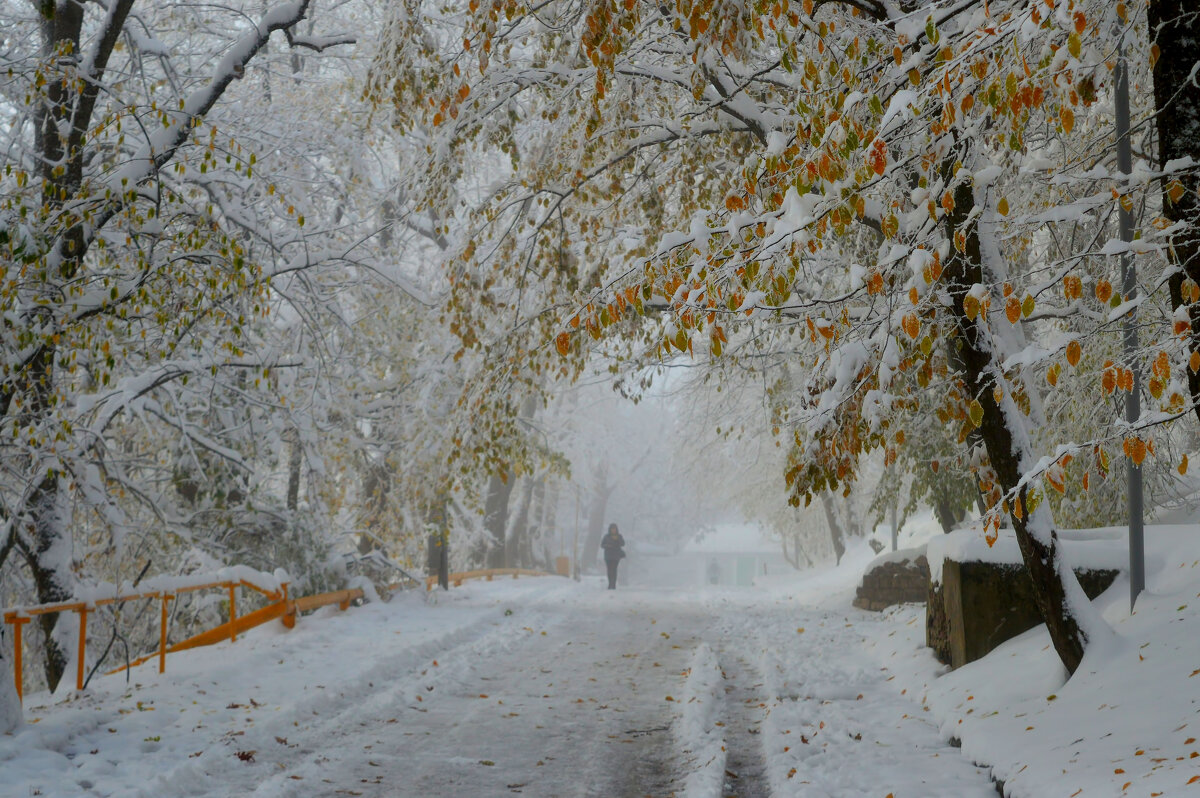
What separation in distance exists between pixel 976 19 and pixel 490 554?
29324 mm

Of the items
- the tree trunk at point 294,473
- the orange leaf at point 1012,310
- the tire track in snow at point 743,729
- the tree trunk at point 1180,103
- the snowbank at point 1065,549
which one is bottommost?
the tire track in snow at point 743,729

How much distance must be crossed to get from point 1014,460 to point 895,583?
10602 millimetres

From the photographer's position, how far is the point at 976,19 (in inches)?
168

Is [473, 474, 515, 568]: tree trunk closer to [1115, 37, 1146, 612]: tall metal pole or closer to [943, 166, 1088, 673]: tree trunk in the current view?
[1115, 37, 1146, 612]: tall metal pole

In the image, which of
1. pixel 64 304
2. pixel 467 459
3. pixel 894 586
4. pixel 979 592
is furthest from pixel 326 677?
pixel 894 586

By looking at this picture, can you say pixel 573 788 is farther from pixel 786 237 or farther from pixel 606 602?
pixel 606 602

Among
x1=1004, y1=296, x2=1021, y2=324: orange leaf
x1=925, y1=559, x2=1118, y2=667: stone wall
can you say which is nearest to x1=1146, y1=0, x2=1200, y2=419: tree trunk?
x1=1004, y1=296, x2=1021, y2=324: orange leaf

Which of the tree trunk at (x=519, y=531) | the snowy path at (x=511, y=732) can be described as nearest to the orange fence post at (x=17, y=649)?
the snowy path at (x=511, y=732)

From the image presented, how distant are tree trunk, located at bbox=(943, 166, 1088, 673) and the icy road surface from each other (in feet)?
4.06

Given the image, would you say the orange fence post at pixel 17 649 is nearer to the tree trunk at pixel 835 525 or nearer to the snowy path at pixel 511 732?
the snowy path at pixel 511 732

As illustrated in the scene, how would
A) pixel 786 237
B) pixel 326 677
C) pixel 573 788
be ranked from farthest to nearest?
pixel 326 677 < pixel 573 788 < pixel 786 237

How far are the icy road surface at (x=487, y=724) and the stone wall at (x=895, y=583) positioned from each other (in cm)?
375

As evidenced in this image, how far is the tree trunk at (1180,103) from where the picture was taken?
4.75 metres

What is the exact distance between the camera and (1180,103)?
4.86 metres
